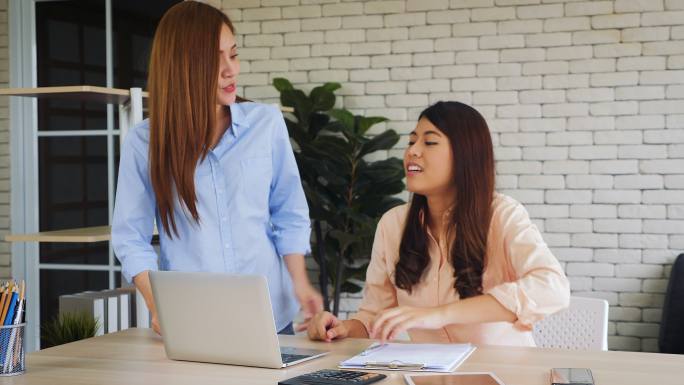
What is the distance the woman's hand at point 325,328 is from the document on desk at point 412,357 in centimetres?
13

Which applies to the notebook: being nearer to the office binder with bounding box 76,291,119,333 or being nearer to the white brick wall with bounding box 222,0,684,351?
the office binder with bounding box 76,291,119,333

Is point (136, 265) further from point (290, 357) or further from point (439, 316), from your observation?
point (439, 316)

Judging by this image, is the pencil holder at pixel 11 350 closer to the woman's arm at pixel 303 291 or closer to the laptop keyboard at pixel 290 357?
the laptop keyboard at pixel 290 357

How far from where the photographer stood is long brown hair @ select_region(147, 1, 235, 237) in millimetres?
2160

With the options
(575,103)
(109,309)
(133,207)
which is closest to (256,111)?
(133,207)

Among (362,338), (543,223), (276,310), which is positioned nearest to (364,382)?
(362,338)

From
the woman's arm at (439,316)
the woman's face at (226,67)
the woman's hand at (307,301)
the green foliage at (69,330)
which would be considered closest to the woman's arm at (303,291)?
the woman's hand at (307,301)

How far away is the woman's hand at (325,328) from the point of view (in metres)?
2.09

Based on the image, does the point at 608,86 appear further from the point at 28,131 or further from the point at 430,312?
the point at 28,131

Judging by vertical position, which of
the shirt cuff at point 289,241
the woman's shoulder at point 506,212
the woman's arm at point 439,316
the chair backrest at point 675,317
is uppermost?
the woman's shoulder at point 506,212

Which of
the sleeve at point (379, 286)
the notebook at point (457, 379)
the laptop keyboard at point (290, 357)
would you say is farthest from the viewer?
the sleeve at point (379, 286)

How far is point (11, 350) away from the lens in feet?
5.77

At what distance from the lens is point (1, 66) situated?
18.4 feet

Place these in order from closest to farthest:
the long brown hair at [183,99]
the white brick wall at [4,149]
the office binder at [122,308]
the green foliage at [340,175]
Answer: the long brown hair at [183,99]
the office binder at [122,308]
the green foliage at [340,175]
the white brick wall at [4,149]
